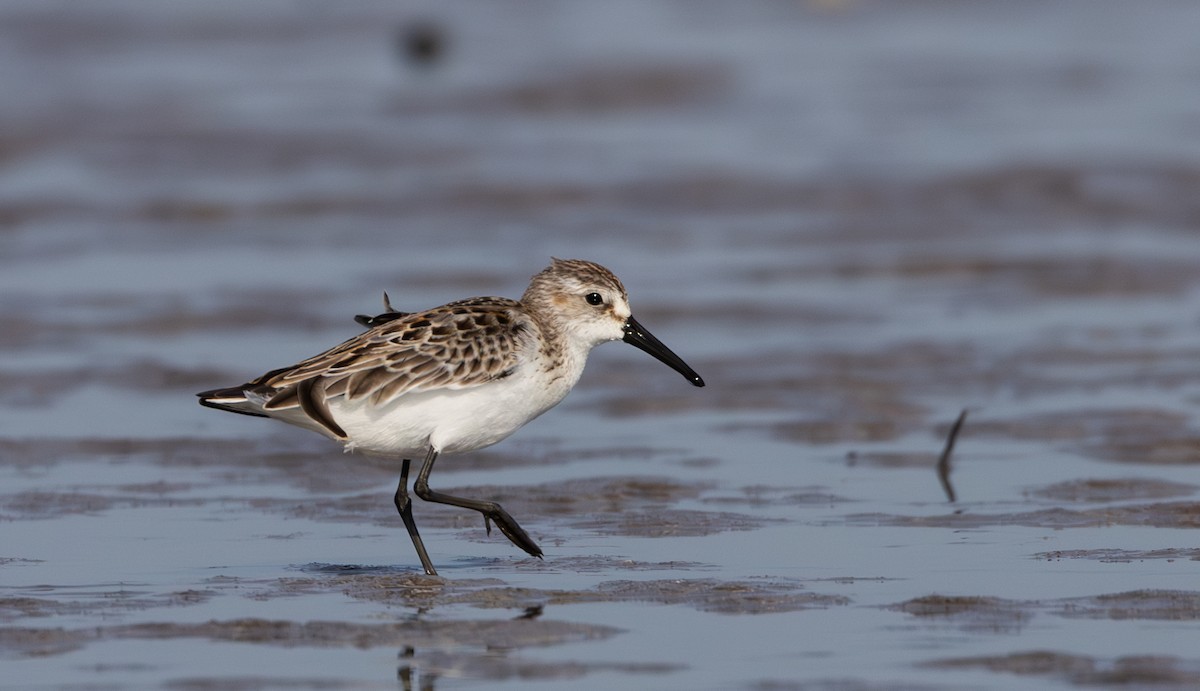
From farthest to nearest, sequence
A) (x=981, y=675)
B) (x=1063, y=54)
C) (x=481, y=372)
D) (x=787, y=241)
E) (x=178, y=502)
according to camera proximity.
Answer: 1. (x=1063, y=54)
2. (x=787, y=241)
3. (x=178, y=502)
4. (x=481, y=372)
5. (x=981, y=675)

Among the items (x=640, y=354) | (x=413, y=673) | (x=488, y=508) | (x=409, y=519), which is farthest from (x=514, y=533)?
(x=640, y=354)

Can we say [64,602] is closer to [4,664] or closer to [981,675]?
[4,664]

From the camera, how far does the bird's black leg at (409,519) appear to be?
7.82 metres

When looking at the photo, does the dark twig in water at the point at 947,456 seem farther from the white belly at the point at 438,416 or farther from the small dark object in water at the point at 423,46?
the small dark object in water at the point at 423,46

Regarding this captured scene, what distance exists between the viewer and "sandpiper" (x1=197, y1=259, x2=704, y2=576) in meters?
7.77

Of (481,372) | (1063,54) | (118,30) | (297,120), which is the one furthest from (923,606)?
(118,30)

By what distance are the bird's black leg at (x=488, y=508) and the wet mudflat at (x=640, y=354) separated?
0.47 feet

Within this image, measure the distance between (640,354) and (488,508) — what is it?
509cm

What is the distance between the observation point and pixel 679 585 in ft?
24.5

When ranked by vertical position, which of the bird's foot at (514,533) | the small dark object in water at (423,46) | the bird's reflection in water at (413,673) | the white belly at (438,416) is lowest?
the bird's reflection in water at (413,673)

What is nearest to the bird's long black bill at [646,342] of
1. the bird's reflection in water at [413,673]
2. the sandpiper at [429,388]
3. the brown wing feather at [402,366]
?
the sandpiper at [429,388]

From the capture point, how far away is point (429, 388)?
306 inches

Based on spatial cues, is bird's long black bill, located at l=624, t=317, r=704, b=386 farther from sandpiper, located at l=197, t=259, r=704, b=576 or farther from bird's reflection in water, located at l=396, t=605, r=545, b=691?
bird's reflection in water, located at l=396, t=605, r=545, b=691

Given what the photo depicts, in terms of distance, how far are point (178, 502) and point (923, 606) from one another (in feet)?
12.3
